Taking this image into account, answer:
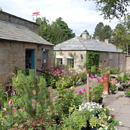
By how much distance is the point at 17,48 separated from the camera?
7754mm

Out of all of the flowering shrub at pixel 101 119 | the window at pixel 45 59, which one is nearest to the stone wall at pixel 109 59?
the window at pixel 45 59

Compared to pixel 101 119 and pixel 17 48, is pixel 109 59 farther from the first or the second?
pixel 101 119

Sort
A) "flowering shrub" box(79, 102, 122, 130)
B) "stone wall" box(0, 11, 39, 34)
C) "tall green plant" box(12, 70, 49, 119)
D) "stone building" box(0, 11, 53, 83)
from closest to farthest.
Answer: "tall green plant" box(12, 70, 49, 119)
"flowering shrub" box(79, 102, 122, 130)
"stone building" box(0, 11, 53, 83)
"stone wall" box(0, 11, 39, 34)

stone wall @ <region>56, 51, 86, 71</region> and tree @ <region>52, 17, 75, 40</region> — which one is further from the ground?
tree @ <region>52, 17, 75, 40</region>

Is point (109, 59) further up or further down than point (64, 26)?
further down

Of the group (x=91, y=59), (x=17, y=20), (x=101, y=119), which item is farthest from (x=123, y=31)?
(x=101, y=119)

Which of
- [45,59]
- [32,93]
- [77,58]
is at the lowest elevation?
[32,93]

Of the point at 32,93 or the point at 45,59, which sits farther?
the point at 45,59

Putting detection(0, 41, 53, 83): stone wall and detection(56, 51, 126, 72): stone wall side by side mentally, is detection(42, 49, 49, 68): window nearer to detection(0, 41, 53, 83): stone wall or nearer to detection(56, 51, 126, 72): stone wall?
detection(0, 41, 53, 83): stone wall

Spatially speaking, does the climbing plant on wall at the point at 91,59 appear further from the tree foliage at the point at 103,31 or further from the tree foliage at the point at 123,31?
the tree foliage at the point at 103,31

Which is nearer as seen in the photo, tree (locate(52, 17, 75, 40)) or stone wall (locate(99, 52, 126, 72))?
stone wall (locate(99, 52, 126, 72))

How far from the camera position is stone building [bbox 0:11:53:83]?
6.97 metres

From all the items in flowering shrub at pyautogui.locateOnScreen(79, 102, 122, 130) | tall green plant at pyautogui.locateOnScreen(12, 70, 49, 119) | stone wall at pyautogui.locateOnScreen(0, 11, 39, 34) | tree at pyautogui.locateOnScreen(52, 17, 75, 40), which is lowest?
flowering shrub at pyautogui.locateOnScreen(79, 102, 122, 130)

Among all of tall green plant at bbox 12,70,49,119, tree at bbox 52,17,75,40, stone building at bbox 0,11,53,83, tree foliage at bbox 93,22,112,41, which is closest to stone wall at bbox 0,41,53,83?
stone building at bbox 0,11,53,83
